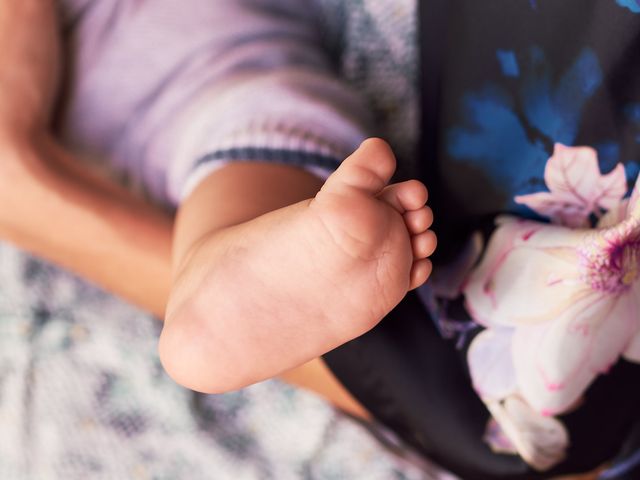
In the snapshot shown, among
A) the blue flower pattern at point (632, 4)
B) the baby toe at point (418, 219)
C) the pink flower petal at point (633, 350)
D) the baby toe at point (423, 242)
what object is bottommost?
the pink flower petal at point (633, 350)

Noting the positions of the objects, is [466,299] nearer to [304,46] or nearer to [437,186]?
[437,186]

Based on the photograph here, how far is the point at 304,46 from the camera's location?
2.00 feet

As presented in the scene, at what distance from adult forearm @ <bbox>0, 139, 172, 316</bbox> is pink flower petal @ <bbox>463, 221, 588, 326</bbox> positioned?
268mm

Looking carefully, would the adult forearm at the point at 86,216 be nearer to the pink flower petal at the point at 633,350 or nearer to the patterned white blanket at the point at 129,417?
the patterned white blanket at the point at 129,417

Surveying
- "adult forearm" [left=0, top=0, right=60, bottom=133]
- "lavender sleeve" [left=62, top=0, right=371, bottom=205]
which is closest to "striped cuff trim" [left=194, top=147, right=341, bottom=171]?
"lavender sleeve" [left=62, top=0, right=371, bottom=205]

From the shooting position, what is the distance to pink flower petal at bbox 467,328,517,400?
421 mm

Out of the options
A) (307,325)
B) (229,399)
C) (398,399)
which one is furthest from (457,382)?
(229,399)

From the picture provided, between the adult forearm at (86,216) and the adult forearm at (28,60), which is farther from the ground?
the adult forearm at (28,60)

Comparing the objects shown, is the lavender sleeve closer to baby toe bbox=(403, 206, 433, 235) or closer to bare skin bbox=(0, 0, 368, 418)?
bare skin bbox=(0, 0, 368, 418)

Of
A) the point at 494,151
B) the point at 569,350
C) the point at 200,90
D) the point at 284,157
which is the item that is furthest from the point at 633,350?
the point at 200,90

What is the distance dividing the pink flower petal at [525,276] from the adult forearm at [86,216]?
27 centimetres

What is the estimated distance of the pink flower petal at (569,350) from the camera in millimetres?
384

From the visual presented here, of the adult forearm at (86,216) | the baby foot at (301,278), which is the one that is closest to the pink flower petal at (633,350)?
the baby foot at (301,278)

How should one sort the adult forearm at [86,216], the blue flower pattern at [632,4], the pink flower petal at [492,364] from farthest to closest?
1. the adult forearm at [86,216]
2. the pink flower petal at [492,364]
3. the blue flower pattern at [632,4]
